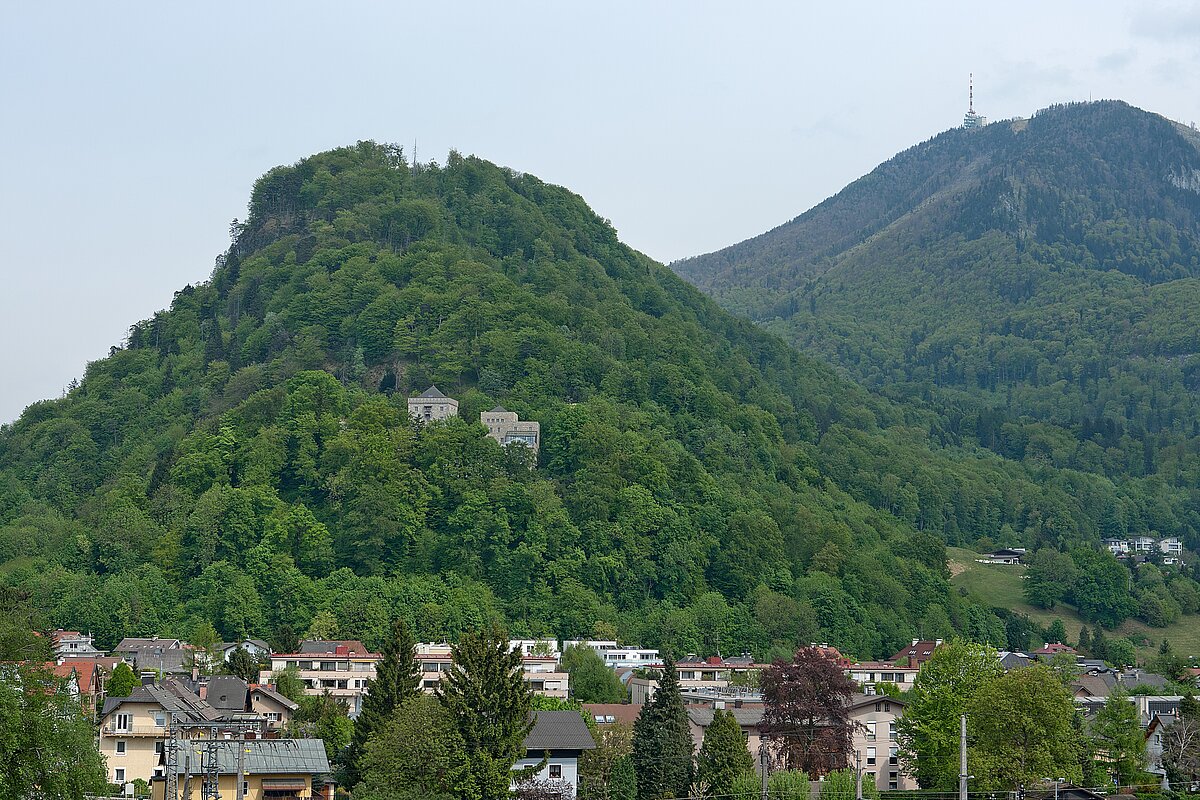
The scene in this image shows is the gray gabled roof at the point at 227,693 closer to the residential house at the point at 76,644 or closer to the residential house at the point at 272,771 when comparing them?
the residential house at the point at 272,771

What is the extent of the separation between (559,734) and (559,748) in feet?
3.91

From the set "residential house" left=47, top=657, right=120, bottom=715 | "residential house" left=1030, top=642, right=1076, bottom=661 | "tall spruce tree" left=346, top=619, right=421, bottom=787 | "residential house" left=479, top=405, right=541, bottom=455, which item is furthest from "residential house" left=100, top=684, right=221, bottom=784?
"residential house" left=479, top=405, right=541, bottom=455

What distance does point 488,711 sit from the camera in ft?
261

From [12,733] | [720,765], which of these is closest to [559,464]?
[720,765]

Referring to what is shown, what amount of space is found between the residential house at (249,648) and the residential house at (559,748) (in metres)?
41.8

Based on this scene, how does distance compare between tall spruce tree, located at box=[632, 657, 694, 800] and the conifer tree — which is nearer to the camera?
tall spruce tree, located at box=[632, 657, 694, 800]

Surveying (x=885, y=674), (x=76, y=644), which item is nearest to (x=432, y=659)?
(x=76, y=644)

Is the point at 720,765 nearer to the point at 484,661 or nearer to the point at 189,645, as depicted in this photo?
the point at 484,661

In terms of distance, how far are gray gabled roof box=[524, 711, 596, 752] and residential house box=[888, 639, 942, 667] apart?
46.2 m

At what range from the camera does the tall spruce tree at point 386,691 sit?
281 feet

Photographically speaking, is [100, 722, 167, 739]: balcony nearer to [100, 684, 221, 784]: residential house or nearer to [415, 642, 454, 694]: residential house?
[100, 684, 221, 784]: residential house

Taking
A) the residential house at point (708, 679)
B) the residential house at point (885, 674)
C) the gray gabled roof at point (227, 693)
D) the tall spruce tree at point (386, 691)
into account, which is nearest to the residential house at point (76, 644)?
the gray gabled roof at point (227, 693)

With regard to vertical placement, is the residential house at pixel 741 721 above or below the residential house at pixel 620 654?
below

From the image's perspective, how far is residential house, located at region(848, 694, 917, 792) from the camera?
10325 cm
